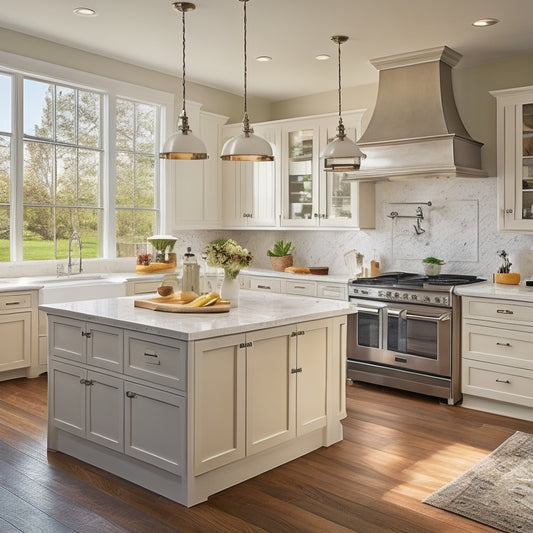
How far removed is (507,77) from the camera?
18.0ft

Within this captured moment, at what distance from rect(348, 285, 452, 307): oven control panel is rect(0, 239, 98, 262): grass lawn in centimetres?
260

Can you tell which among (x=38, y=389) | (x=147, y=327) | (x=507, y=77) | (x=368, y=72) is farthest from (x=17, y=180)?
(x=507, y=77)

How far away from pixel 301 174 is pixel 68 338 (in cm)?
353

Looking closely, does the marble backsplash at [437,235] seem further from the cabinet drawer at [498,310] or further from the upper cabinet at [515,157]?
the cabinet drawer at [498,310]

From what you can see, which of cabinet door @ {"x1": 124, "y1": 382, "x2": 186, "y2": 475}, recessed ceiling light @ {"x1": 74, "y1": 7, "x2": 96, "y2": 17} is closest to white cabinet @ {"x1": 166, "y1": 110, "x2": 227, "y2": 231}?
recessed ceiling light @ {"x1": 74, "y1": 7, "x2": 96, "y2": 17}

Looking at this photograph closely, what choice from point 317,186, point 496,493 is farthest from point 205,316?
point 317,186

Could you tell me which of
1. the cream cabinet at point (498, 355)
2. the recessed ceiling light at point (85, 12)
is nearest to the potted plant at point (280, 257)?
the cream cabinet at point (498, 355)

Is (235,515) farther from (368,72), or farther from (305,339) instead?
(368,72)

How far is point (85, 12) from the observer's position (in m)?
Result: 4.50

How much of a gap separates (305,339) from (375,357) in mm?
1829

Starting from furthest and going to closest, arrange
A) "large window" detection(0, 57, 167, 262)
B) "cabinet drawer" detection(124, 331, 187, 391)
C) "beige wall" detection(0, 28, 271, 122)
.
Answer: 1. "large window" detection(0, 57, 167, 262)
2. "beige wall" detection(0, 28, 271, 122)
3. "cabinet drawer" detection(124, 331, 187, 391)

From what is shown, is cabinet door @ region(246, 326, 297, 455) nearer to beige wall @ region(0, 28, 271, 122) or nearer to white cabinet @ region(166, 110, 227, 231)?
white cabinet @ region(166, 110, 227, 231)

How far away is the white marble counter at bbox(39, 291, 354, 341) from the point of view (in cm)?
301

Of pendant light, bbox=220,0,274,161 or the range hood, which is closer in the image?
pendant light, bbox=220,0,274,161
